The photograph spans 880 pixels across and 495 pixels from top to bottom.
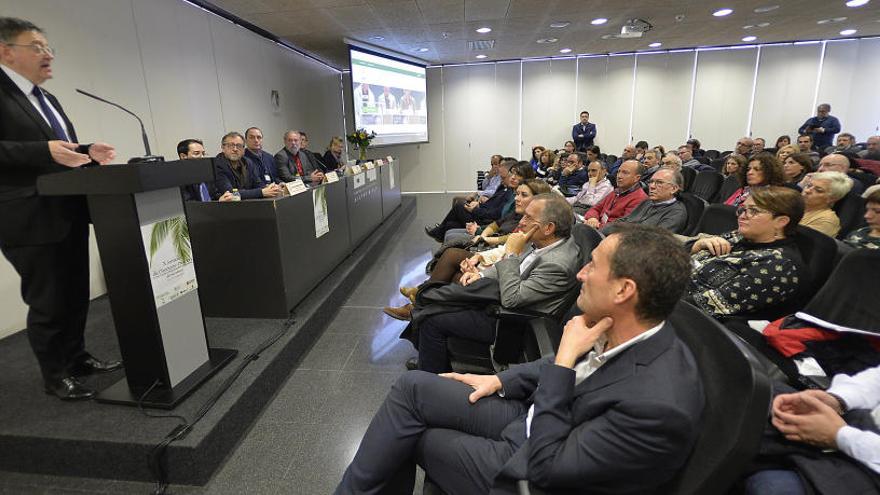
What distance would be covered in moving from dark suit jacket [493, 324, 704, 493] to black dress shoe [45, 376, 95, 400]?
197 cm

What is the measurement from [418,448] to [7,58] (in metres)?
2.21

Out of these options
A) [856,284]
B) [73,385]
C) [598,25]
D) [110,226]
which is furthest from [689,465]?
[598,25]

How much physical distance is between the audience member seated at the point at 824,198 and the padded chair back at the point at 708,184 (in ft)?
5.99

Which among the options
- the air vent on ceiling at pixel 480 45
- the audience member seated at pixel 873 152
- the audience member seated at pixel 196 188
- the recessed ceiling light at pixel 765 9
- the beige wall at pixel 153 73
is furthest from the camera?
the air vent on ceiling at pixel 480 45

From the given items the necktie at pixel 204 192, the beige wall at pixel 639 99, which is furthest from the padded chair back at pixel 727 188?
the beige wall at pixel 639 99

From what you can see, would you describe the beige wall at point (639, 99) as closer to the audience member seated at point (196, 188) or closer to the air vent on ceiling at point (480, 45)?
the air vent on ceiling at point (480, 45)

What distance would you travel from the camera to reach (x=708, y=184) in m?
4.38

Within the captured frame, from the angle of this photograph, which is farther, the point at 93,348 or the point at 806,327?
the point at 93,348

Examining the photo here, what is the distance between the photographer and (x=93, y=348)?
243cm

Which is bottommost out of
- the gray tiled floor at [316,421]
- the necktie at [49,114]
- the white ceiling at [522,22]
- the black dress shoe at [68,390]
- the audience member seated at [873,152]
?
the gray tiled floor at [316,421]

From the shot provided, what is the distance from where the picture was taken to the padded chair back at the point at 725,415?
2.69ft

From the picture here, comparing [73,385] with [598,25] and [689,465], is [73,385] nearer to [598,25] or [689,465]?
[689,465]

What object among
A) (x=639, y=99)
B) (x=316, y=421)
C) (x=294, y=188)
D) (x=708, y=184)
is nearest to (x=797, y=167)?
(x=708, y=184)

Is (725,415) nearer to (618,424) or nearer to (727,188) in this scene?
(618,424)
